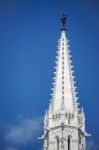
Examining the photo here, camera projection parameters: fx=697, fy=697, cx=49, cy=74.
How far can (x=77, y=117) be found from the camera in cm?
7062

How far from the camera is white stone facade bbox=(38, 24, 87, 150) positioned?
68750 mm

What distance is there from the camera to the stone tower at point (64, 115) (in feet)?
226

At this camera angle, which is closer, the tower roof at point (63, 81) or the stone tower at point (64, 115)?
the stone tower at point (64, 115)

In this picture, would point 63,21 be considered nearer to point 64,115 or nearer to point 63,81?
point 63,81

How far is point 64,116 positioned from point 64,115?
0.33 feet

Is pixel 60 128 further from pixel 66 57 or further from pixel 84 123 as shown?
pixel 66 57

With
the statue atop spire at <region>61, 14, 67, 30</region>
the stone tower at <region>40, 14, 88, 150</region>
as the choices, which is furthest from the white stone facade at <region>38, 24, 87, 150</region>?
the statue atop spire at <region>61, 14, 67, 30</region>

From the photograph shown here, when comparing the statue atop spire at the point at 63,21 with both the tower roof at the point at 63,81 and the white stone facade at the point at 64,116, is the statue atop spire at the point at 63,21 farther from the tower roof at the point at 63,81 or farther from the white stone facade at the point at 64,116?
the white stone facade at the point at 64,116

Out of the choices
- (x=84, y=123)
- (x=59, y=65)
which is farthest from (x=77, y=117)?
(x=59, y=65)

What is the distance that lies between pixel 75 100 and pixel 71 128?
131 inches

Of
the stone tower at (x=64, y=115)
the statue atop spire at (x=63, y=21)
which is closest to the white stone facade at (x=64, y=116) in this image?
the stone tower at (x=64, y=115)

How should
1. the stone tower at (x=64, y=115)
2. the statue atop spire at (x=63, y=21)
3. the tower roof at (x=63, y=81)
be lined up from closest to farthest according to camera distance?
the stone tower at (x=64, y=115)
the tower roof at (x=63, y=81)
the statue atop spire at (x=63, y=21)

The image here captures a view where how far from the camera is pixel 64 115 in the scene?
70.1 m

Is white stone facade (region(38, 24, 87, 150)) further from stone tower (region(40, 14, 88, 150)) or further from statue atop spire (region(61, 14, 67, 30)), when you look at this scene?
statue atop spire (region(61, 14, 67, 30))
